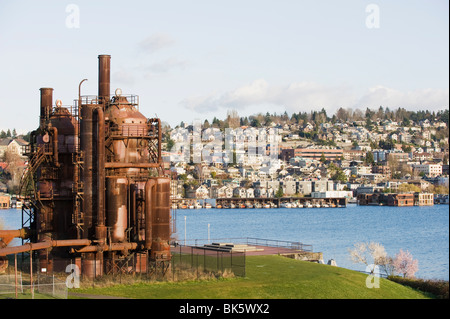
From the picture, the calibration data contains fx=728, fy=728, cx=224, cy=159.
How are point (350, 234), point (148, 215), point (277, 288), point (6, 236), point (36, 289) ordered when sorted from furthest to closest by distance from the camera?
point (350, 234), point (6, 236), point (148, 215), point (277, 288), point (36, 289)

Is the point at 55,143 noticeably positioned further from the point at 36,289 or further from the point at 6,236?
the point at 36,289

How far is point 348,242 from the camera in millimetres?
121938

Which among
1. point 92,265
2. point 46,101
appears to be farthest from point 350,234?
point 92,265

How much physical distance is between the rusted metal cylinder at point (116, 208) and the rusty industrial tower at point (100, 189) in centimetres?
6

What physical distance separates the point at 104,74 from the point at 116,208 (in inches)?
393

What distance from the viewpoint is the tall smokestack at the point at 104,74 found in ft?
167

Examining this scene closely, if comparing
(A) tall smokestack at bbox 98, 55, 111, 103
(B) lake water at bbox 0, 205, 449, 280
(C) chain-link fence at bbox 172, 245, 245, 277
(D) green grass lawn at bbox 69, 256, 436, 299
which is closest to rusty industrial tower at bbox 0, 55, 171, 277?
(A) tall smokestack at bbox 98, 55, 111, 103

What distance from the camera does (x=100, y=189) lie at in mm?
46375

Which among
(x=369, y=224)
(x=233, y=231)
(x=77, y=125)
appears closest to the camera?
(x=77, y=125)

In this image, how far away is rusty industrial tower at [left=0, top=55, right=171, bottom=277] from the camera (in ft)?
153

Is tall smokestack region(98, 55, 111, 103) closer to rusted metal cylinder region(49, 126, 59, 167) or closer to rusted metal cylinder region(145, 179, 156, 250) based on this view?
rusted metal cylinder region(49, 126, 59, 167)
